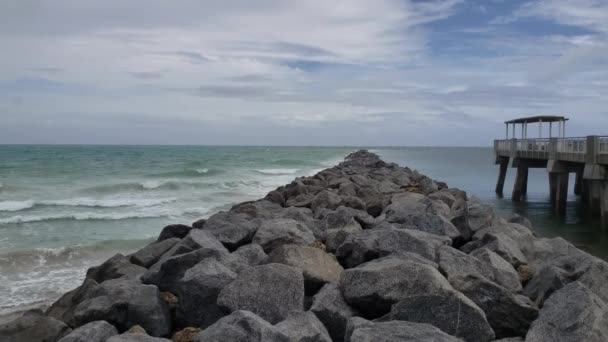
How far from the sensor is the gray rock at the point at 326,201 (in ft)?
31.7

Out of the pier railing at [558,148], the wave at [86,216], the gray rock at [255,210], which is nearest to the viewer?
the gray rock at [255,210]

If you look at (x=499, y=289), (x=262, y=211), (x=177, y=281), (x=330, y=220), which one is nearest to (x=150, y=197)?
(x=262, y=211)

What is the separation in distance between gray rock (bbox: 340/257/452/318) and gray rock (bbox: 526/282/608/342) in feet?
2.09

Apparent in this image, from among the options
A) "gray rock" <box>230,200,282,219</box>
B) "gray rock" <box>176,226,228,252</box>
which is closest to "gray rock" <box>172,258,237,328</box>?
"gray rock" <box>176,226,228,252</box>

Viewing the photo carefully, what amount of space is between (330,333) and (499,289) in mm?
1267

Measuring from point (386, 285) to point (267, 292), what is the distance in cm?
89

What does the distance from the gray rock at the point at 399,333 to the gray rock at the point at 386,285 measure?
561 millimetres

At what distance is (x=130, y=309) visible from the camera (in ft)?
16.0

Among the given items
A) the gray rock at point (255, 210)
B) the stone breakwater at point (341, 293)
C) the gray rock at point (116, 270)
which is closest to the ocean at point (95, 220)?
the gray rock at point (116, 270)

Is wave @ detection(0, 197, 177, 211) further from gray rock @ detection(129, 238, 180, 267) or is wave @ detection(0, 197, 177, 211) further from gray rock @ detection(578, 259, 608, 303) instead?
gray rock @ detection(578, 259, 608, 303)

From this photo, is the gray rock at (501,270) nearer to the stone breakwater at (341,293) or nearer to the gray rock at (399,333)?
the stone breakwater at (341,293)

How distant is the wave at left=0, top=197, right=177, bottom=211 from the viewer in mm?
20277

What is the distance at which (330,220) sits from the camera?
25.3 ft

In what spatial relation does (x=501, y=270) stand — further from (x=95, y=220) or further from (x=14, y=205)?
(x=14, y=205)
